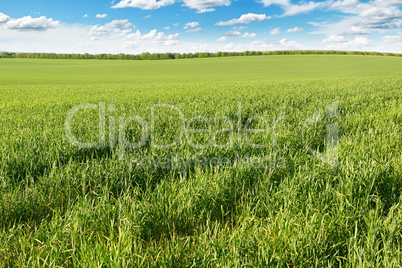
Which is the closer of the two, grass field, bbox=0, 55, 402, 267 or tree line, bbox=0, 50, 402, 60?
grass field, bbox=0, 55, 402, 267

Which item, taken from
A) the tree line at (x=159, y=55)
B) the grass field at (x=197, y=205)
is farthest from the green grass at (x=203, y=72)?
the tree line at (x=159, y=55)

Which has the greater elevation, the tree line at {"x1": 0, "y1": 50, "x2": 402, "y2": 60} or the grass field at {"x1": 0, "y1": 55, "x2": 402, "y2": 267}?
the tree line at {"x1": 0, "y1": 50, "x2": 402, "y2": 60}

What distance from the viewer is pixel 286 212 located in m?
2.56

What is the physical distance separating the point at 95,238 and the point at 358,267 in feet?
7.05

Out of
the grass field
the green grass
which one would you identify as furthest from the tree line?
the grass field

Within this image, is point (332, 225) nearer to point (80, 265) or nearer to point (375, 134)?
point (80, 265)

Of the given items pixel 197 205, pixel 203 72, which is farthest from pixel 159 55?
pixel 197 205

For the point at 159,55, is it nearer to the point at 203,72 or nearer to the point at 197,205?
the point at 203,72

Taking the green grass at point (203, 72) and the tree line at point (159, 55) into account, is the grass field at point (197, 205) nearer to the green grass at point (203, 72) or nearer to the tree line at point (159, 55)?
the green grass at point (203, 72)

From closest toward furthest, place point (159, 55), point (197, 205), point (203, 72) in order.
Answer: point (197, 205) → point (203, 72) → point (159, 55)

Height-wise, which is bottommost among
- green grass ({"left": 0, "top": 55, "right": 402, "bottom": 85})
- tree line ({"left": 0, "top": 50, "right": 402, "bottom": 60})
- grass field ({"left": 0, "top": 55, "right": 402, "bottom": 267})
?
grass field ({"left": 0, "top": 55, "right": 402, "bottom": 267})

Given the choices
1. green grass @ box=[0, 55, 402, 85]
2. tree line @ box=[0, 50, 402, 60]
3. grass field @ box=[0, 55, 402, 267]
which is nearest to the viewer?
grass field @ box=[0, 55, 402, 267]

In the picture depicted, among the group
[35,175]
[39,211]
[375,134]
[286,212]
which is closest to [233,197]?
[286,212]

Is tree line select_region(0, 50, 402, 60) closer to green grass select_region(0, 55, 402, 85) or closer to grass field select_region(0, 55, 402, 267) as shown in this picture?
green grass select_region(0, 55, 402, 85)
